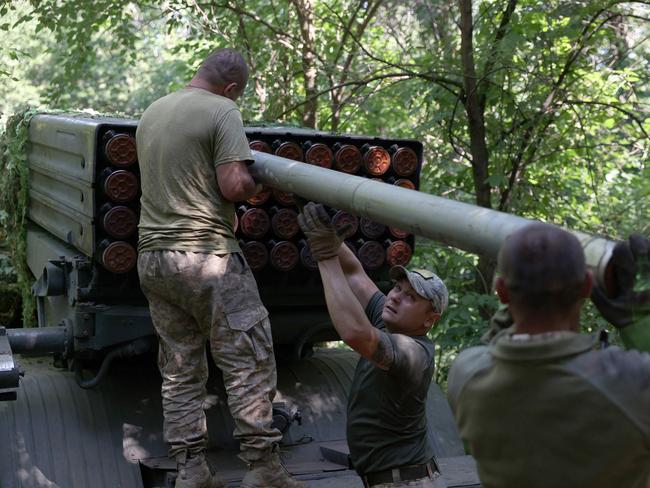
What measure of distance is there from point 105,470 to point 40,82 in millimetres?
29924

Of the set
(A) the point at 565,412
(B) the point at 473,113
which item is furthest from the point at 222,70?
(B) the point at 473,113

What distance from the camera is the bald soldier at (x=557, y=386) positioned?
2.39m

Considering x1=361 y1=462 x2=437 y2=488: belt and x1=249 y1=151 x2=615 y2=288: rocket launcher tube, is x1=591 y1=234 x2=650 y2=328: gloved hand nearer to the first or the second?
x1=249 y1=151 x2=615 y2=288: rocket launcher tube

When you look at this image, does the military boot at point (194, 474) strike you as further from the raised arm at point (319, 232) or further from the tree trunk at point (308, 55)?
the tree trunk at point (308, 55)

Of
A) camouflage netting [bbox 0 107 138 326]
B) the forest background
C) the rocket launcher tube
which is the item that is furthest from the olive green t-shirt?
camouflage netting [bbox 0 107 138 326]

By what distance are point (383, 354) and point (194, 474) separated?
1.55 metres

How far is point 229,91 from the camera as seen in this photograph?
502cm

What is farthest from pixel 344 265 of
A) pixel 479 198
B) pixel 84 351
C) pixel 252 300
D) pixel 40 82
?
pixel 40 82

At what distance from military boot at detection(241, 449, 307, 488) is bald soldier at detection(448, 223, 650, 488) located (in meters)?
2.41

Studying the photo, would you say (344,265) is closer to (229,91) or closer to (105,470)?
(229,91)

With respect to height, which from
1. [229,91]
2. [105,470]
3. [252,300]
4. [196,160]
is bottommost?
[105,470]

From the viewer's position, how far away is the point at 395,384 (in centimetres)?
397

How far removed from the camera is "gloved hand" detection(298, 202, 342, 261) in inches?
156

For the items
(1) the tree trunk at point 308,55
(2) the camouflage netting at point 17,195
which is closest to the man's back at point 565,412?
(2) the camouflage netting at point 17,195
